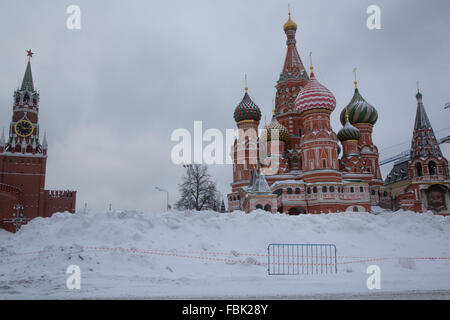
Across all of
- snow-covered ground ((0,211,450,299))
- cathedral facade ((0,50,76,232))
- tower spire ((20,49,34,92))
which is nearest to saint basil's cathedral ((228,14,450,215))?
snow-covered ground ((0,211,450,299))

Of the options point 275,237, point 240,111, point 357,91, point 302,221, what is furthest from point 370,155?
Answer: point 275,237

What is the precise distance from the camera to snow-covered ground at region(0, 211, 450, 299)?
31.5ft

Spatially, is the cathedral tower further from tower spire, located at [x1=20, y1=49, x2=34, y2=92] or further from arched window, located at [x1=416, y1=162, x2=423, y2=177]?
tower spire, located at [x1=20, y1=49, x2=34, y2=92]

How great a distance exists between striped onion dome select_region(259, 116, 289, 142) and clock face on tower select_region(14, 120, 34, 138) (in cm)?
3442

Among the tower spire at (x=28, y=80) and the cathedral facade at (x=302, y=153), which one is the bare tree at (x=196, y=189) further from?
the tower spire at (x=28, y=80)

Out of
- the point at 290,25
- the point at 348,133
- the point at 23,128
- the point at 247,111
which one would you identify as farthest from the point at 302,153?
the point at 23,128

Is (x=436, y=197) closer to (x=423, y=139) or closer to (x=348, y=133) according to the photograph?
(x=423, y=139)

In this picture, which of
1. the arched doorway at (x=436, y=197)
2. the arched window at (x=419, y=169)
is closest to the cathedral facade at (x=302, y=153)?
the arched window at (x=419, y=169)

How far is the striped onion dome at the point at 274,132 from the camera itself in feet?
147

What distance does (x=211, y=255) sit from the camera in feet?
50.1

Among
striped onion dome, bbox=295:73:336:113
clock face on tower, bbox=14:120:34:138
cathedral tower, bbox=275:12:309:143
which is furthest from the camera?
clock face on tower, bbox=14:120:34:138

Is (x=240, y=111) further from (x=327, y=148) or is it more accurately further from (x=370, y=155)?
(x=370, y=155)

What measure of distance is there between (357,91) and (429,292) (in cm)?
4323

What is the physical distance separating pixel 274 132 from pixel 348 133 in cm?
899
